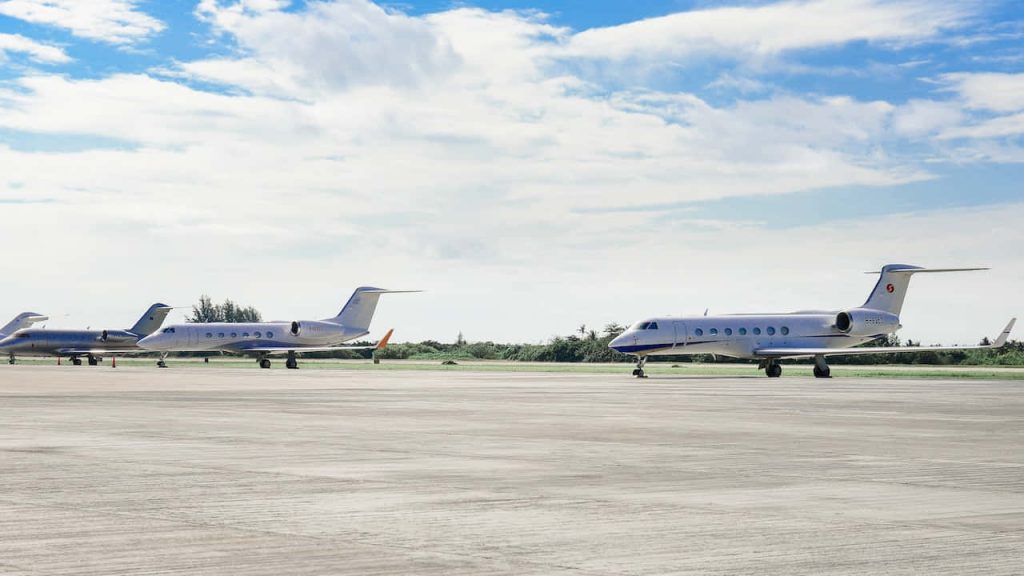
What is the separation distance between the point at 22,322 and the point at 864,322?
293ft

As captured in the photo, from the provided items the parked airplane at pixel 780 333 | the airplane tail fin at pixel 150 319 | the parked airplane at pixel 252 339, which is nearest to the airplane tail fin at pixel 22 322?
the airplane tail fin at pixel 150 319

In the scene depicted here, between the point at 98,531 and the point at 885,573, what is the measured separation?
18.8 ft

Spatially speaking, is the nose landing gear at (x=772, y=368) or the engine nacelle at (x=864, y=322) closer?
the nose landing gear at (x=772, y=368)

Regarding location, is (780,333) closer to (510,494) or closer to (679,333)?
(679,333)

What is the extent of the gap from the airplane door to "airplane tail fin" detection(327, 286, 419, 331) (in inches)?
1443

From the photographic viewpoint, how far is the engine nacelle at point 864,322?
64.4 meters

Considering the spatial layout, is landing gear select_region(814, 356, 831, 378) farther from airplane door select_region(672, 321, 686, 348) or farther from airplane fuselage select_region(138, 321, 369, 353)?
airplane fuselage select_region(138, 321, 369, 353)

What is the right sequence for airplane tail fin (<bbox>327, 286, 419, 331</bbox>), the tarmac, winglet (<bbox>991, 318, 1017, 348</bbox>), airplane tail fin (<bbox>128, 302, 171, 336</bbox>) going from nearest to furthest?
the tarmac → winglet (<bbox>991, 318, 1017, 348</bbox>) → airplane tail fin (<bbox>327, 286, 419, 331</bbox>) → airplane tail fin (<bbox>128, 302, 171, 336</bbox>)

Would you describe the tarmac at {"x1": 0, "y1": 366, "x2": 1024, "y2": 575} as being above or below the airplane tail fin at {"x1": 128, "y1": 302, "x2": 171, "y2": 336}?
below

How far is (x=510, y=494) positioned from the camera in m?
12.0

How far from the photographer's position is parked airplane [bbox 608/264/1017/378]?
194 feet

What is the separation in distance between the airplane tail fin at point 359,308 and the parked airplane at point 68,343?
60.7ft

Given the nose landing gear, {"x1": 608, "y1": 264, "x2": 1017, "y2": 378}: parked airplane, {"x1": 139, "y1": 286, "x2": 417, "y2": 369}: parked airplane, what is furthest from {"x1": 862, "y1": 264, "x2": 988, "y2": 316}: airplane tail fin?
{"x1": 139, "y1": 286, "x2": 417, "y2": 369}: parked airplane

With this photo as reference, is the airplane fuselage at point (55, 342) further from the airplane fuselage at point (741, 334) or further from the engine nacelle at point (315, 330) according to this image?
the airplane fuselage at point (741, 334)
